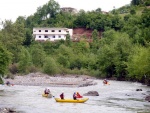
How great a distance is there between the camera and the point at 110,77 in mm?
80000

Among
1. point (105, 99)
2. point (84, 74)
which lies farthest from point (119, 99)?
point (84, 74)

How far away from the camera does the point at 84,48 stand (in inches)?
4060

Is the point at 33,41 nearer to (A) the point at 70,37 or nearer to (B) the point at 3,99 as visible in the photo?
(A) the point at 70,37

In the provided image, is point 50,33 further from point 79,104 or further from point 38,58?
point 79,104

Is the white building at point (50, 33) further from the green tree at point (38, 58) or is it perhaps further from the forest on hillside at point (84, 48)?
the green tree at point (38, 58)

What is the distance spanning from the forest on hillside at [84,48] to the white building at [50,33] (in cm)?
385

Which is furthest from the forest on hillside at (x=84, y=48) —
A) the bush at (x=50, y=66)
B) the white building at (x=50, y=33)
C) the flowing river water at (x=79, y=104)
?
the flowing river water at (x=79, y=104)

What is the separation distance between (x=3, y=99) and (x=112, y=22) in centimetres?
8007

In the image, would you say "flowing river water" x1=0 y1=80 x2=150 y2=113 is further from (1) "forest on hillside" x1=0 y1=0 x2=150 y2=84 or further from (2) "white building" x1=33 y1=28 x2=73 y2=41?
(2) "white building" x1=33 y1=28 x2=73 y2=41

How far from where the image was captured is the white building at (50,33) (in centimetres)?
11106

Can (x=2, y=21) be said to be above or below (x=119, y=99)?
above

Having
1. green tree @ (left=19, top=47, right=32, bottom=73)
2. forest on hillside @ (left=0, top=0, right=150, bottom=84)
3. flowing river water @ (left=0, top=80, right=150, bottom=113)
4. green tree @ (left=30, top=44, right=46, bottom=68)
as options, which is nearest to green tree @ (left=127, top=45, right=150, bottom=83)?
forest on hillside @ (left=0, top=0, right=150, bottom=84)

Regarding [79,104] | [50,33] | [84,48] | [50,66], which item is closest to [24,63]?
[50,66]

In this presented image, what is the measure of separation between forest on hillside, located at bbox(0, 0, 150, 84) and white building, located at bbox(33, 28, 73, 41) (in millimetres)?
3849
